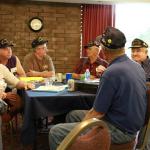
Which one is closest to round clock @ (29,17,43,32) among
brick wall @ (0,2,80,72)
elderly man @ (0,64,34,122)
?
brick wall @ (0,2,80,72)

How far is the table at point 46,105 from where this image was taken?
258 cm

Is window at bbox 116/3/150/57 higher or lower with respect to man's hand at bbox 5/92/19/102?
higher

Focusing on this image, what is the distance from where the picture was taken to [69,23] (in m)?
5.53

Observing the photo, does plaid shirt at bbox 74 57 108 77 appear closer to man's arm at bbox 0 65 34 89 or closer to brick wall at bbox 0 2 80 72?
man's arm at bbox 0 65 34 89

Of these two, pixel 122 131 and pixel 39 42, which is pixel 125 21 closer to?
pixel 39 42

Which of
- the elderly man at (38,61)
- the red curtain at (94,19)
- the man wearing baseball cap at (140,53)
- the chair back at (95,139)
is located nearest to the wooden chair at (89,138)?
the chair back at (95,139)

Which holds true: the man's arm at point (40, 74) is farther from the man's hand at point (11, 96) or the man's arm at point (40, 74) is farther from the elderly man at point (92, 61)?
the man's hand at point (11, 96)

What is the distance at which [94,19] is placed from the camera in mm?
5613

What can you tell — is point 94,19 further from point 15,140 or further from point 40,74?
point 15,140

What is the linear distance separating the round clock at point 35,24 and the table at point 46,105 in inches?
109

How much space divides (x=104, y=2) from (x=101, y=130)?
4.57m

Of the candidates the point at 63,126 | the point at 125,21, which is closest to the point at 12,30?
the point at 125,21

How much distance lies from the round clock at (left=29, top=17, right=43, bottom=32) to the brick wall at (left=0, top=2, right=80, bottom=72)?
6cm

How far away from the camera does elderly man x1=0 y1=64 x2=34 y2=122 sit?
303 centimetres
